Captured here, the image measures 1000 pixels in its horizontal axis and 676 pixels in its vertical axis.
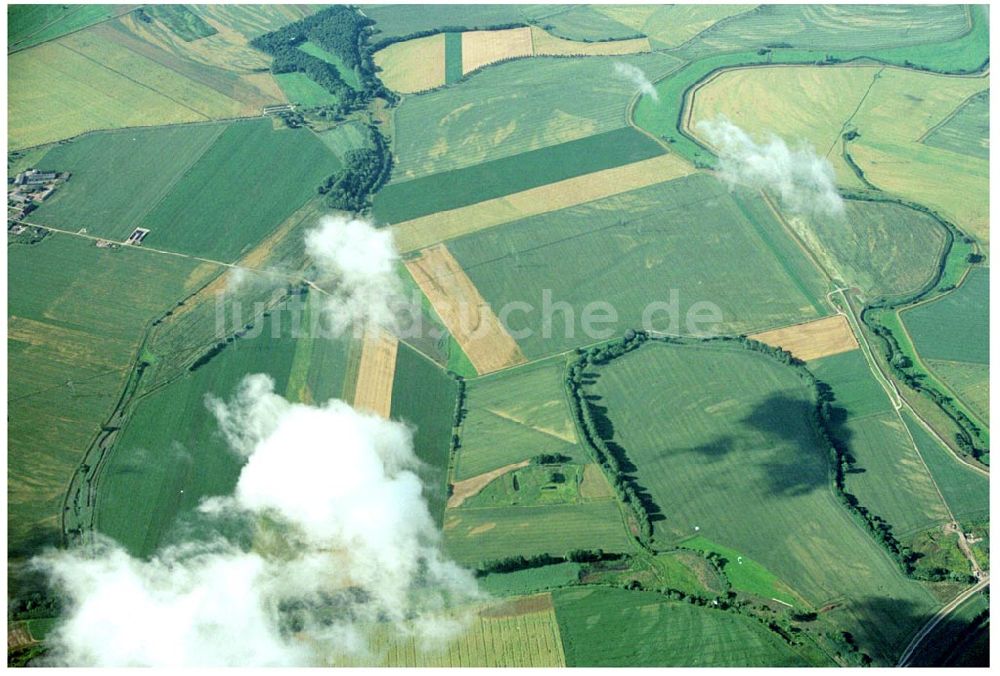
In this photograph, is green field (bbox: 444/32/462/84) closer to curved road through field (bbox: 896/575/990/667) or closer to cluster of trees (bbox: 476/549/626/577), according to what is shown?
cluster of trees (bbox: 476/549/626/577)

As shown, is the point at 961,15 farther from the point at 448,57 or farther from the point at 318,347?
the point at 318,347

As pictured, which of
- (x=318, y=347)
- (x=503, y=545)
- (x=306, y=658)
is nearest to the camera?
(x=306, y=658)

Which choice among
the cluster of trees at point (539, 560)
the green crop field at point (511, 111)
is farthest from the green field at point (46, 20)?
the cluster of trees at point (539, 560)

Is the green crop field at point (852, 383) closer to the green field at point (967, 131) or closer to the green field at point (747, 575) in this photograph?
the green field at point (747, 575)

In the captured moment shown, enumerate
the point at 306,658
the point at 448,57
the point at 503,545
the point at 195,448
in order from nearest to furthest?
1. the point at 306,658
2. the point at 503,545
3. the point at 195,448
4. the point at 448,57

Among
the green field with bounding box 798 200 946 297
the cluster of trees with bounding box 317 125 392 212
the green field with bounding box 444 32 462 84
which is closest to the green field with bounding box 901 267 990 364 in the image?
the green field with bounding box 798 200 946 297

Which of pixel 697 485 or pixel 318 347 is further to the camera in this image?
pixel 318 347

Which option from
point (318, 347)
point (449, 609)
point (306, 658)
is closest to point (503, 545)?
point (449, 609)
